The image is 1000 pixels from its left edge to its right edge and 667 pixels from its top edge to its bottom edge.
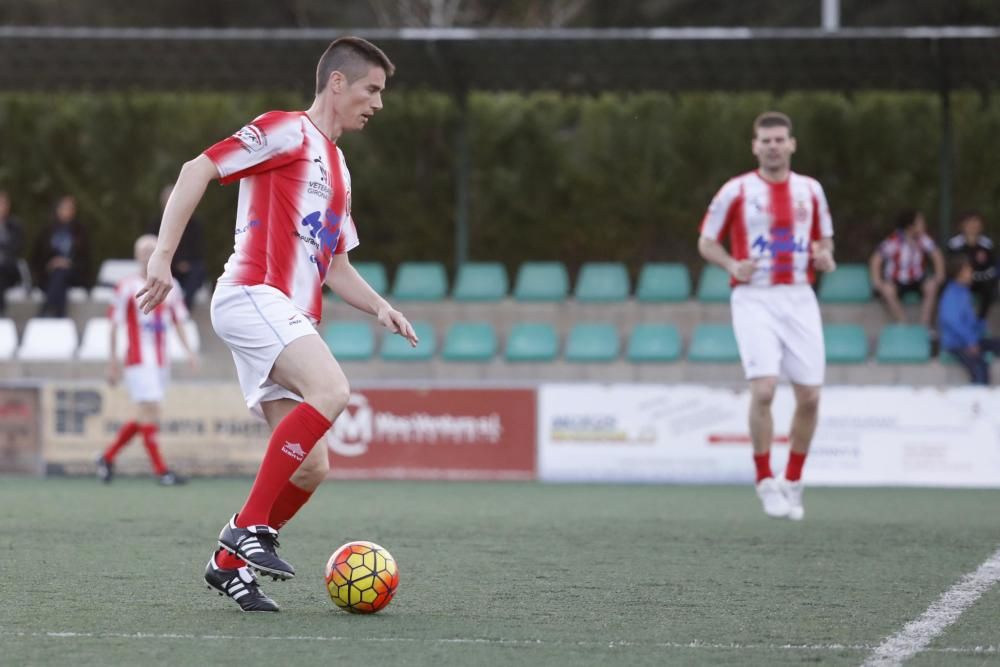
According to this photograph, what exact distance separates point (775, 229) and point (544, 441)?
526cm

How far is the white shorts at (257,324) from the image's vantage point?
5.34 meters

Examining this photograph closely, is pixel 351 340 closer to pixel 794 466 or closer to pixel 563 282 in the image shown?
pixel 563 282

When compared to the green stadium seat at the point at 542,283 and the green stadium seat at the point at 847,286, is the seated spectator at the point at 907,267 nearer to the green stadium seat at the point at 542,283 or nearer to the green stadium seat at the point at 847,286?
the green stadium seat at the point at 847,286

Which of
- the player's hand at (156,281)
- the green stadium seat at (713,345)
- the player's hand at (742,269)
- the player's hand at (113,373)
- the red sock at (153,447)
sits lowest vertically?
the red sock at (153,447)

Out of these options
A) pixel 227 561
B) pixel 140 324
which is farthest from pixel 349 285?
pixel 140 324

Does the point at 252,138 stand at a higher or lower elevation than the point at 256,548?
higher

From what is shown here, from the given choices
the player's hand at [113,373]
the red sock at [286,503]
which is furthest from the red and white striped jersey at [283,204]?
the player's hand at [113,373]

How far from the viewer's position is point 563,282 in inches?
724

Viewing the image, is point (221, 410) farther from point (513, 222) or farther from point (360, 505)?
point (513, 222)

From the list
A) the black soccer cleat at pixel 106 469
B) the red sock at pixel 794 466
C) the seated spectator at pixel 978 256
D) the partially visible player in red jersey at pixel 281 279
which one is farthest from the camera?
the seated spectator at pixel 978 256

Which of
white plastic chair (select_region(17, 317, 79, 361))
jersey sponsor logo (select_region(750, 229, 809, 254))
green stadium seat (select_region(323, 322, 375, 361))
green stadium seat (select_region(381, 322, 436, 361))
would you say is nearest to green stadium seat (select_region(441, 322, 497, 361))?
green stadium seat (select_region(381, 322, 436, 361))

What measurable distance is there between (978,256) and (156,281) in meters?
12.9

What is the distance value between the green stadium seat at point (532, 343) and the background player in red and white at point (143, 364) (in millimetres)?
4732

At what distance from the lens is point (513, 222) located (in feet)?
67.2
